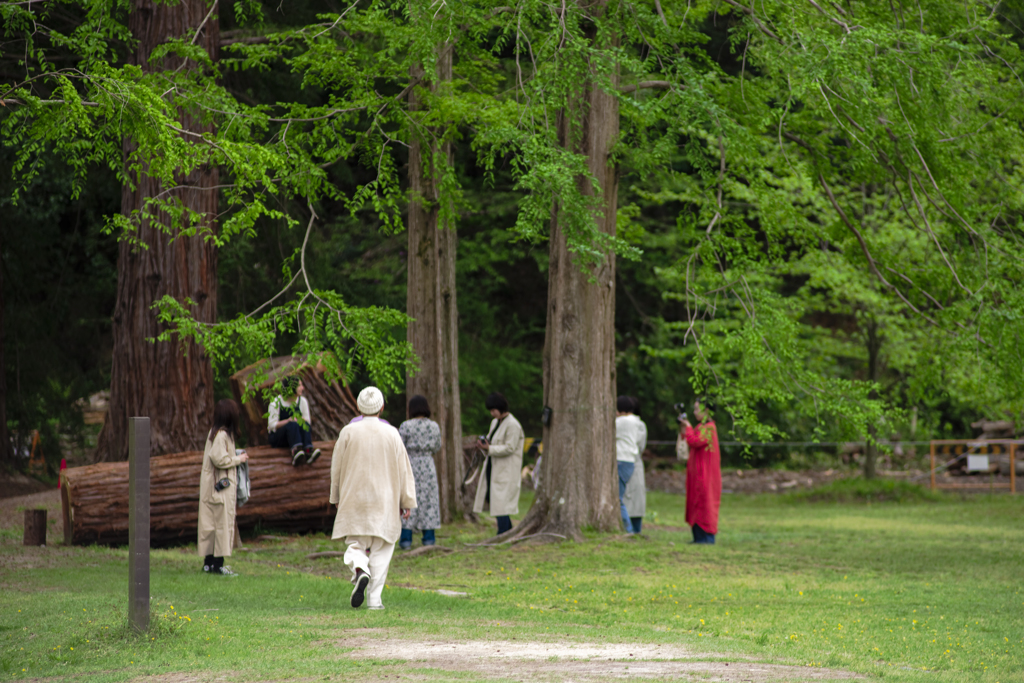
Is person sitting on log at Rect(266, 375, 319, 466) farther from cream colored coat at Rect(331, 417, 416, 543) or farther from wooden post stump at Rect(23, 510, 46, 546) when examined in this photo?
cream colored coat at Rect(331, 417, 416, 543)

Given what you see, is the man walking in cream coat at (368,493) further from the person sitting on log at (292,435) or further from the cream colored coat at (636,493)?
the cream colored coat at (636,493)

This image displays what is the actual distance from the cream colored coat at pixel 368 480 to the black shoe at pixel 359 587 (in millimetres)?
295

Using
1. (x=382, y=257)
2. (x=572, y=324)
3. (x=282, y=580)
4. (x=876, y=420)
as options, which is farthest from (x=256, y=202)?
(x=382, y=257)

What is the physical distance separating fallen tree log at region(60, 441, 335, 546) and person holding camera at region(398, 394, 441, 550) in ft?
6.14

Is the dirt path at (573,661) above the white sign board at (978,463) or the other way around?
the other way around

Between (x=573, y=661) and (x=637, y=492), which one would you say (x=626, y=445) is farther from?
(x=573, y=661)

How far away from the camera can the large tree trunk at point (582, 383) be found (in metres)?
12.5

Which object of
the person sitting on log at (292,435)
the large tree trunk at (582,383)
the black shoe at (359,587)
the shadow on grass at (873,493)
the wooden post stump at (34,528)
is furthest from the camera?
the shadow on grass at (873,493)

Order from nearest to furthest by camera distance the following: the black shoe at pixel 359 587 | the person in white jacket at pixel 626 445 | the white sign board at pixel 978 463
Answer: the black shoe at pixel 359 587, the person in white jacket at pixel 626 445, the white sign board at pixel 978 463

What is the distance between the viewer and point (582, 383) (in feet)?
41.0

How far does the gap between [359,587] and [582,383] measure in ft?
16.6

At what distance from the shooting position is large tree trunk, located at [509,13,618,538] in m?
12.5

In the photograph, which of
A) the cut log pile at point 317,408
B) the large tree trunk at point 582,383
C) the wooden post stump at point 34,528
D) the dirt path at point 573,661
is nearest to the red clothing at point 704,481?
the large tree trunk at point 582,383

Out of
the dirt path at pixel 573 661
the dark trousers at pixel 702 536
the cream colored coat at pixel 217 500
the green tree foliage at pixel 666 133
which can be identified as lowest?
the dark trousers at pixel 702 536
